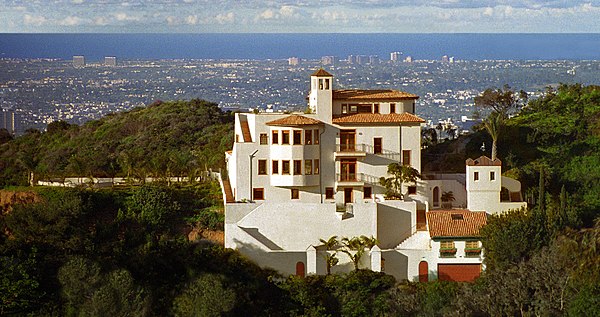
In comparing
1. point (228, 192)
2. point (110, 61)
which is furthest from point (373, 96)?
point (110, 61)

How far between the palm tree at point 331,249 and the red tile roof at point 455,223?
292cm

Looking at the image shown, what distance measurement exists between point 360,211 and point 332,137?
120 inches

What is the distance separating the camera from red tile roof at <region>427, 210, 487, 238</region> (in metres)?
37.9

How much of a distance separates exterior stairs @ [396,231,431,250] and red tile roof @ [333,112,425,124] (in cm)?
387

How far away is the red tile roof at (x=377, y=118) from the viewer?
4038 cm

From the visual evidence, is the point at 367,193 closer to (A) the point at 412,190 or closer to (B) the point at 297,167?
(A) the point at 412,190

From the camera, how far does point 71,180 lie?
151 ft

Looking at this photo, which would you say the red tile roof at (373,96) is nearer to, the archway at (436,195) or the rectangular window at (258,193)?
the archway at (436,195)

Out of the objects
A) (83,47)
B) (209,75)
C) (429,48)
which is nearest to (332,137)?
(209,75)

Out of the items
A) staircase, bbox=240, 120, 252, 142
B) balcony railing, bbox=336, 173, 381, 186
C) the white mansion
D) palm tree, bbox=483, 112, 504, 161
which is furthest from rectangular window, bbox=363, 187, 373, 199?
palm tree, bbox=483, 112, 504, 161

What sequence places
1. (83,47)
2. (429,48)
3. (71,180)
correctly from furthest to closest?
(429,48) → (83,47) → (71,180)

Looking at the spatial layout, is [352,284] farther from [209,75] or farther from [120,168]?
[209,75]

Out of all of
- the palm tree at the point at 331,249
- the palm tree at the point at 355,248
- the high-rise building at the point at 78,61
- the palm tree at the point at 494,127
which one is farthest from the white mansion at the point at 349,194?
the high-rise building at the point at 78,61

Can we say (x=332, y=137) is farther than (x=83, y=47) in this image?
No
